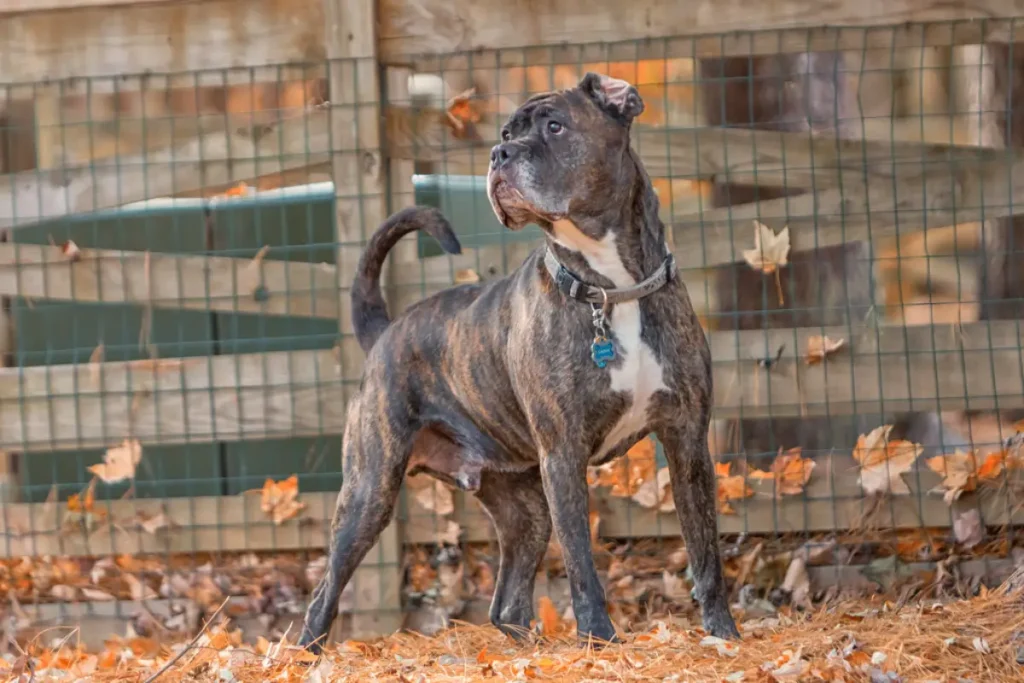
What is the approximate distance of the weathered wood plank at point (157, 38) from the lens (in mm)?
5234

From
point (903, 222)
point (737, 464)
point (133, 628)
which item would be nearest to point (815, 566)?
point (737, 464)

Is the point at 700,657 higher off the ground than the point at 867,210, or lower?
lower

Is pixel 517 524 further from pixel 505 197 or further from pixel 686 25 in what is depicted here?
pixel 686 25

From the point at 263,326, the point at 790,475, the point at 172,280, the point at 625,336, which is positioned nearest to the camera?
the point at 625,336

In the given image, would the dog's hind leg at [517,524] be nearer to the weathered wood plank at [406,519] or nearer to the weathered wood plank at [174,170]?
the weathered wood plank at [406,519]

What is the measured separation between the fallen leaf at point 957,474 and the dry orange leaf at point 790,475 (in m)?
0.50

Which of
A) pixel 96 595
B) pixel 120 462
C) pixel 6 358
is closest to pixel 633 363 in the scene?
pixel 120 462

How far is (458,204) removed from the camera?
6039 millimetres

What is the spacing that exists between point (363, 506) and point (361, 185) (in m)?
1.49

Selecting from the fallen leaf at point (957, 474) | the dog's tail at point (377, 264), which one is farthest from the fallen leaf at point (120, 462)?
the fallen leaf at point (957, 474)

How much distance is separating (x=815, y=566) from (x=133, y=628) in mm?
2802

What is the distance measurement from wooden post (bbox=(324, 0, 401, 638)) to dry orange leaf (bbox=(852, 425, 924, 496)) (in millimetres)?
1888

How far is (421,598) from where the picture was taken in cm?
522

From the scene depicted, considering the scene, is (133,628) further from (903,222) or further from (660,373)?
(903,222)
